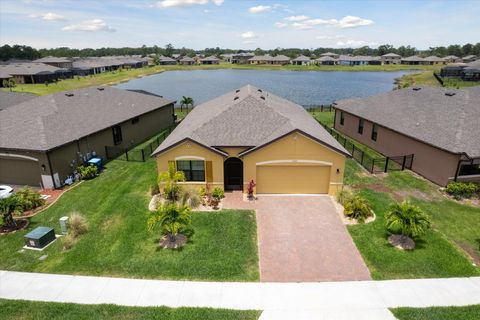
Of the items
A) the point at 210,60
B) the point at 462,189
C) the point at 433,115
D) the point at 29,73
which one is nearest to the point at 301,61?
the point at 210,60

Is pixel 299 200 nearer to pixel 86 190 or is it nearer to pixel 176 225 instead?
pixel 176 225

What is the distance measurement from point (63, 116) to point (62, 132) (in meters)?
3.19

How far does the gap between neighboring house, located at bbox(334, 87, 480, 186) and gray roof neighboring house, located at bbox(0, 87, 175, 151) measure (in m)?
24.3

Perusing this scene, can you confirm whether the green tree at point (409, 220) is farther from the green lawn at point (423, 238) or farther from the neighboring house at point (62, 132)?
the neighboring house at point (62, 132)

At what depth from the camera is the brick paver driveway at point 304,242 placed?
42.7 ft

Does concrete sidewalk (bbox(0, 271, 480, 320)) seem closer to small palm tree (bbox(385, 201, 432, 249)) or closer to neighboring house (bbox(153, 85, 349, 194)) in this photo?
small palm tree (bbox(385, 201, 432, 249))

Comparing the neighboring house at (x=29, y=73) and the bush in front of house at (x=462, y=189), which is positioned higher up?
the neighboring house at (x=29, y=73)

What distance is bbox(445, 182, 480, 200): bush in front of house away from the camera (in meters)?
19.3

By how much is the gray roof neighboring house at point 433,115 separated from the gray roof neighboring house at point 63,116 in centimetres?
2526

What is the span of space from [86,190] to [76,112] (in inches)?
376

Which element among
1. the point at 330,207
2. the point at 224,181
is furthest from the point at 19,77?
the point at 330,207

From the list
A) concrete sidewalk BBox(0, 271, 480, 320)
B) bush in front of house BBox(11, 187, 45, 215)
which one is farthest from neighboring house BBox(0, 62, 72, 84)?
concrete sidewalk BBox(0, 271, 480, 320)

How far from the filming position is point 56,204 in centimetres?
1916

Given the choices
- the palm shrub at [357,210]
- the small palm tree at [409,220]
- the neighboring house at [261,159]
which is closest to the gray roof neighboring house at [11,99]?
the neighboring house at [261,159]
